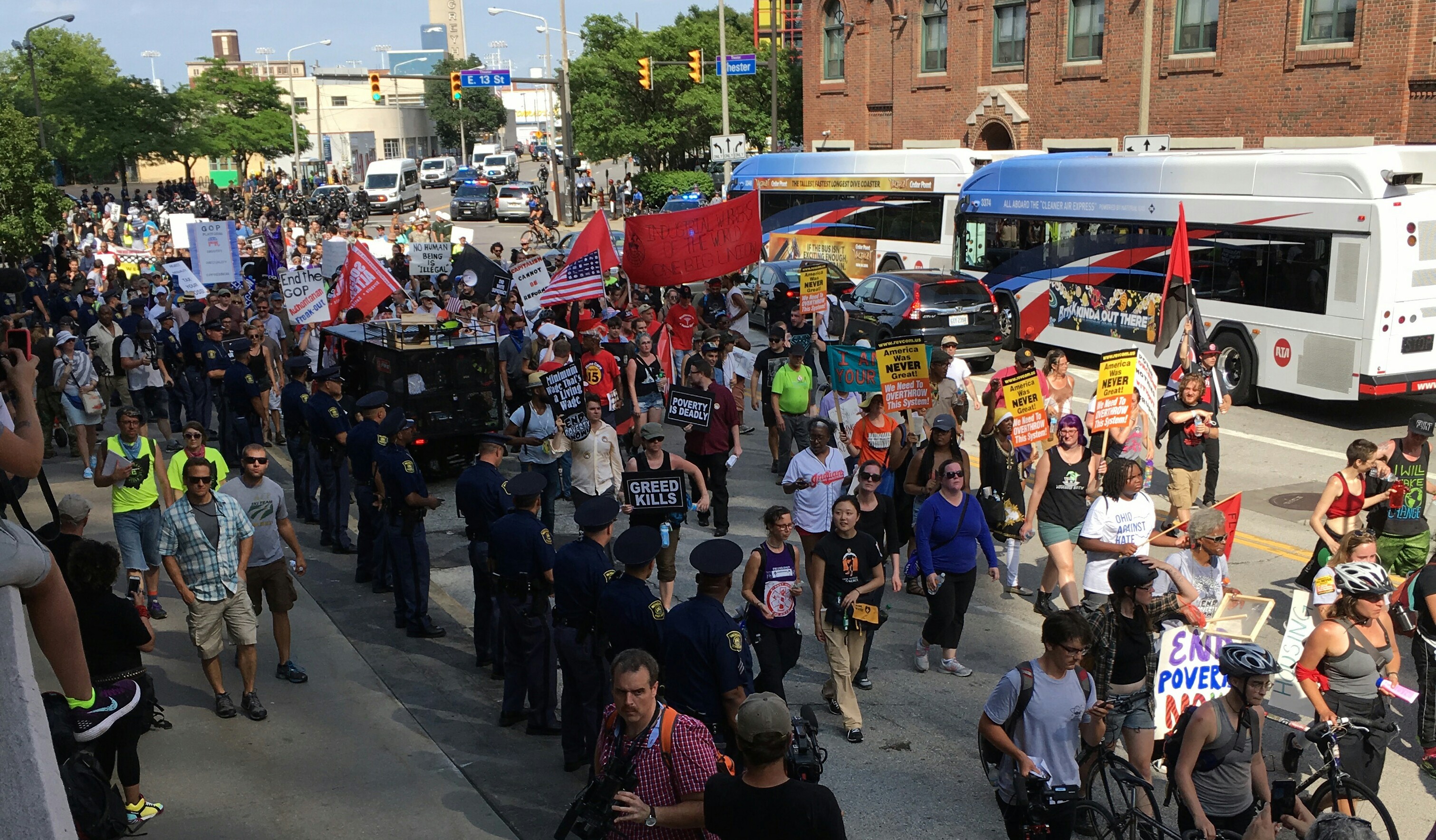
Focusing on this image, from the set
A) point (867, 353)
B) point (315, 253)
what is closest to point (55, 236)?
point (315, 253)

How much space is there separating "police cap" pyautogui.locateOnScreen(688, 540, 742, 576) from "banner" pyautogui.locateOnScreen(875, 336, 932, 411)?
5.22m

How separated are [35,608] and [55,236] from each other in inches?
1528

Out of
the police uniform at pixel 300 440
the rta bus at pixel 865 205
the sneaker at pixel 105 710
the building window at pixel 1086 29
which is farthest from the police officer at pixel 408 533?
the building window at pixel 1086 29

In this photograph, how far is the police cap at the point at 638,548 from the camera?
6.40 m

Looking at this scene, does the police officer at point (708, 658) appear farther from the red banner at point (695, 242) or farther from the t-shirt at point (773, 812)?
the red banner at point (695, 242)

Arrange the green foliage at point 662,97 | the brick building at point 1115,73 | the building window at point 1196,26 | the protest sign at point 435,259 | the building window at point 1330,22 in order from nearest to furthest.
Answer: the protest sign at point 435,259, the brick building at point 1115,73, the building window at point 1330,22, the building window at point 1196,26, the green foliage at point 662,97

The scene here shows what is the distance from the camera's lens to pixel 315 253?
30797 millimetres

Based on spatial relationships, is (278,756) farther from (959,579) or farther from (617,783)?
(959,579)

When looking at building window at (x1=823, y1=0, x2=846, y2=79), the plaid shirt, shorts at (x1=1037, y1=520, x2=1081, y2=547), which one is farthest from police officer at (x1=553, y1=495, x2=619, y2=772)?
building window at (x1=823, y1=0, x2=846, y2=79)

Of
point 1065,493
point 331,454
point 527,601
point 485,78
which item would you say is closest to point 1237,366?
point 1065,493

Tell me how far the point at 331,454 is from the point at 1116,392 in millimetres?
7424

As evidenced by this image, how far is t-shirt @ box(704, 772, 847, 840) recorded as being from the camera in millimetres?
4211

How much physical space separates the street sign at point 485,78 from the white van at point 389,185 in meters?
18.7

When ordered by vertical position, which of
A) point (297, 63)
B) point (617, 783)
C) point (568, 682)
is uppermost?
point (297, 63)
